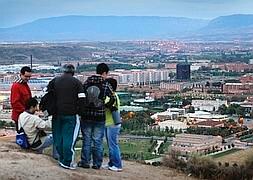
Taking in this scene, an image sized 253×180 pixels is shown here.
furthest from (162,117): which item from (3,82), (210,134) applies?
(3,82)

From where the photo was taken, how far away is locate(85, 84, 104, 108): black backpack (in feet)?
22.5

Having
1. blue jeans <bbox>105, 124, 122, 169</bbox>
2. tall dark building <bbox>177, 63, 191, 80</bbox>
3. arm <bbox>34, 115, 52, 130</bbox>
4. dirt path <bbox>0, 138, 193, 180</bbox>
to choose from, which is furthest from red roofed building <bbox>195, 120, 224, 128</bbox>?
tall dark building <bbox>177, 63, 191, 80</bbox>

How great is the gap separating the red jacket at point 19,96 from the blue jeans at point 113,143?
0.93 meters

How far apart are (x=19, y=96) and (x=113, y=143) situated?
3.67 feet

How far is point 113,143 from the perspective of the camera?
730 cm

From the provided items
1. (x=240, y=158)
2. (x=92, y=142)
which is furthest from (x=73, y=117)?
(x=240, y=158)

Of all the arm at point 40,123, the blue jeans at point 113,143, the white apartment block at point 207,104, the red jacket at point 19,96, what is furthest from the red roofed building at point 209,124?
the arm at point 40,123

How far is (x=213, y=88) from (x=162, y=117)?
17.5 m

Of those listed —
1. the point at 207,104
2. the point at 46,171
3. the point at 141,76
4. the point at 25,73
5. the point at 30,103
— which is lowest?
the point at 207,104

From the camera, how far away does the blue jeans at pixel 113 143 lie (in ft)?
23.7

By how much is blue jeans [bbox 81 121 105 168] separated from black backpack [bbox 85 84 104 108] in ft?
0.75

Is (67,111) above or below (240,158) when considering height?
above

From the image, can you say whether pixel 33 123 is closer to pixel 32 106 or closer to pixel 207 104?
pixel 32 106

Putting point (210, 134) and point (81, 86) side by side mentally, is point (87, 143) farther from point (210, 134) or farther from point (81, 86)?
point (210, 134)
